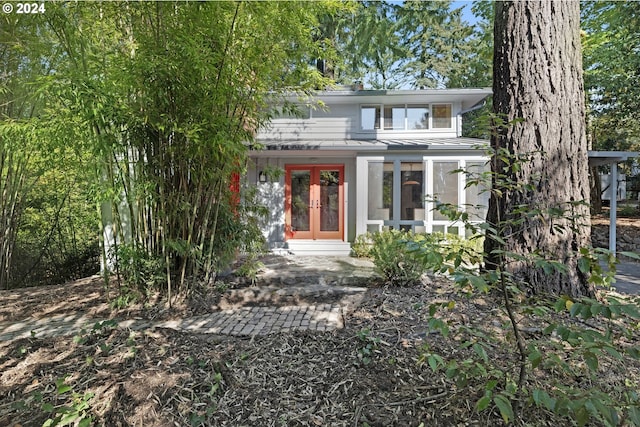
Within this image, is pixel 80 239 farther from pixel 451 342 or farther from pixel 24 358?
pixel 451 342

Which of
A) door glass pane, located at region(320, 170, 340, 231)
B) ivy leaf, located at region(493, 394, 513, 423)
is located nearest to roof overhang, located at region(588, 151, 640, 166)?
door glass pane, located at region(320, 170, 340, 231)

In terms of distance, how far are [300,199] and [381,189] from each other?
200 cm

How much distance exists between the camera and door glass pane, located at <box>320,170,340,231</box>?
322 inches

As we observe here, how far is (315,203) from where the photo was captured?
8.18m

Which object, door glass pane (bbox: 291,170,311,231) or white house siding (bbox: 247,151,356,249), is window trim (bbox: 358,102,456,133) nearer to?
white house siding (bbox: 247,151,356,249)

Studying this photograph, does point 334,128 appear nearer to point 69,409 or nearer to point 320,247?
point 320,247

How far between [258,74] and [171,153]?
1247 millimetres

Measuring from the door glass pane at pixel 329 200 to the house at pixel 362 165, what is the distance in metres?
0.02

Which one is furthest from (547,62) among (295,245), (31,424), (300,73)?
(295,245)

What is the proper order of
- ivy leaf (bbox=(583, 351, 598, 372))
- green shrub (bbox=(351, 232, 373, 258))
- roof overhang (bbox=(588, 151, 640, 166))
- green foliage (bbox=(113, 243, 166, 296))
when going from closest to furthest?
ivy leaf (bbox=(583, 351, 598, 372))
green foliage (bbox=(113, 243, 166, 296))
roof overhang (bbox=(588, 151, 640, 166))
green shrub (bbox=(351, 232, 373, 258))

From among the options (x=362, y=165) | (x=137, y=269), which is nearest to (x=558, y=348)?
(x=137, y=269)

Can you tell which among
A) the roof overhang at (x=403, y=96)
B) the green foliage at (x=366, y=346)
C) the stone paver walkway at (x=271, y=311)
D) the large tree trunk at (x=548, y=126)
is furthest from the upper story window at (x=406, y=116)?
the green foliage at (x=366, y=346)

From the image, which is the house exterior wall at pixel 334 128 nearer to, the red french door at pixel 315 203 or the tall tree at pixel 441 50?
the red french door at pixel 315 203

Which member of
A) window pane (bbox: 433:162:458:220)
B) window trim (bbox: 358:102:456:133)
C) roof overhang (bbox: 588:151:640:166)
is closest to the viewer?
roof overhang (bbox: 588:151:640:166)
